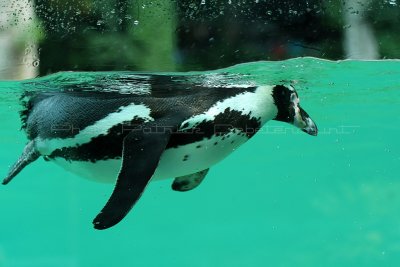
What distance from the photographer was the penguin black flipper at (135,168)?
288 cm

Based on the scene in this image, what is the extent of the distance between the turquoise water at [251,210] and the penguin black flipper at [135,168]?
8.13 m

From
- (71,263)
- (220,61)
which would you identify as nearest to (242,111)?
(220,61)

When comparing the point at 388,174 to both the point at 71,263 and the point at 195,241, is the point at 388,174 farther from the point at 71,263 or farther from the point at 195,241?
the point at 71,263

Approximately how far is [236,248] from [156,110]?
12.5 meters

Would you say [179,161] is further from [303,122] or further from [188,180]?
[303,122]

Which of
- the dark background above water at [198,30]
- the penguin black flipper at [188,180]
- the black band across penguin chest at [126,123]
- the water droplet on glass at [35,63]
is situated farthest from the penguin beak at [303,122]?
the water droplet on glass at [35,63]

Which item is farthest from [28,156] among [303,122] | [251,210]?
[251,210]

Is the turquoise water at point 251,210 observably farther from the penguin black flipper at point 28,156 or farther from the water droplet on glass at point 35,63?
the water droplet on glass at point 35,63

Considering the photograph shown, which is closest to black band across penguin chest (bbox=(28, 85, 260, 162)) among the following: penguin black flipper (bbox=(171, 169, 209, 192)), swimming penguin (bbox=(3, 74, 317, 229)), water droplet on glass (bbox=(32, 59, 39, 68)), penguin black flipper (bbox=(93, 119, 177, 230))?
swimming penguin (bbox=(3, 74, 317, 229))

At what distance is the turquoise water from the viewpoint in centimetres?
1359

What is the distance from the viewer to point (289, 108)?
4.39 m

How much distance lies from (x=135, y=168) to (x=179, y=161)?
2.51 feet

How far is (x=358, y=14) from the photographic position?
3.33m

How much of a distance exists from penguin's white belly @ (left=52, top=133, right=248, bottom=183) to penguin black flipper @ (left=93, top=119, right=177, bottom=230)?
0.29 m
